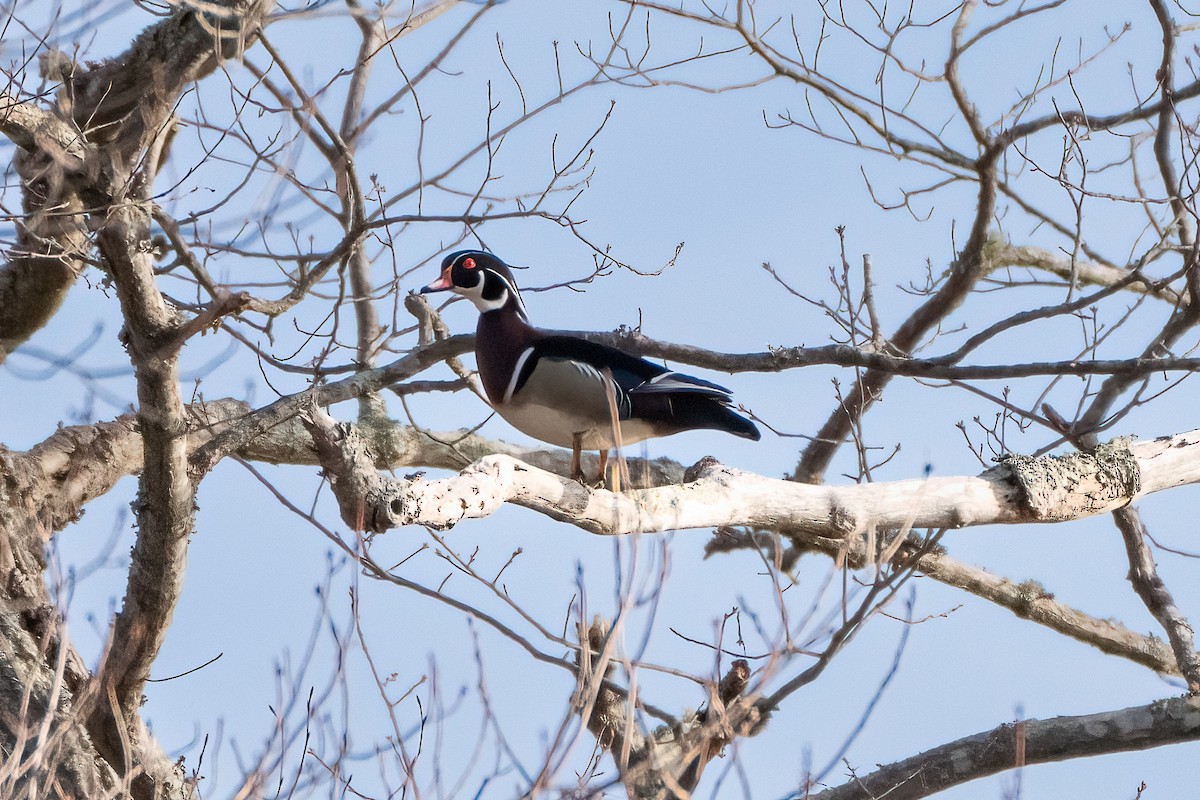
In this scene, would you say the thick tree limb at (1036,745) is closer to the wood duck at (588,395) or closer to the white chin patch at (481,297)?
the wood duck at (588,395)

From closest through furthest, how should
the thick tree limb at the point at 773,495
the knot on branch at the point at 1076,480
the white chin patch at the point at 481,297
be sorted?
the thick tree limb at the point at 773,495 → the knot on branch at the point at 1076,480 → the white chin patch at the point at 481,297

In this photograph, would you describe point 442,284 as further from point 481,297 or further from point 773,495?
point 773,495

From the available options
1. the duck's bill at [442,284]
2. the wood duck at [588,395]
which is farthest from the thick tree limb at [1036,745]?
Result: the duck's bill at [442,284]

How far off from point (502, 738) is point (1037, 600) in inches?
139

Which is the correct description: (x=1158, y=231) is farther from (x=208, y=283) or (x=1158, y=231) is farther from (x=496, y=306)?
(x=208, y=283)

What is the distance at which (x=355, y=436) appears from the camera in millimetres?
2713

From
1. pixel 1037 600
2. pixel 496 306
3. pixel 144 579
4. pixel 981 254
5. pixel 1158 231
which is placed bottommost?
pixel 144 579

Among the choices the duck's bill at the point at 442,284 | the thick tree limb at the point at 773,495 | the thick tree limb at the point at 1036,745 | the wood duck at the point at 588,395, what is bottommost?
the thick tree limb at the point at 1036,745

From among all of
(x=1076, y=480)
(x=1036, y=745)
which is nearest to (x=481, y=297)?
(x=1076, y=480)

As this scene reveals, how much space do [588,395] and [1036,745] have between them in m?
2.02

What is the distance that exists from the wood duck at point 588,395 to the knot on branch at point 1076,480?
95cm

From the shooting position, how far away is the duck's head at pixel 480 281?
3852mm

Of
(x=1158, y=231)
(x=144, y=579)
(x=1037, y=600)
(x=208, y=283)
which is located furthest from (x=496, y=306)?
(x=1037, y=600)

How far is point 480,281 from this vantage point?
389cm
